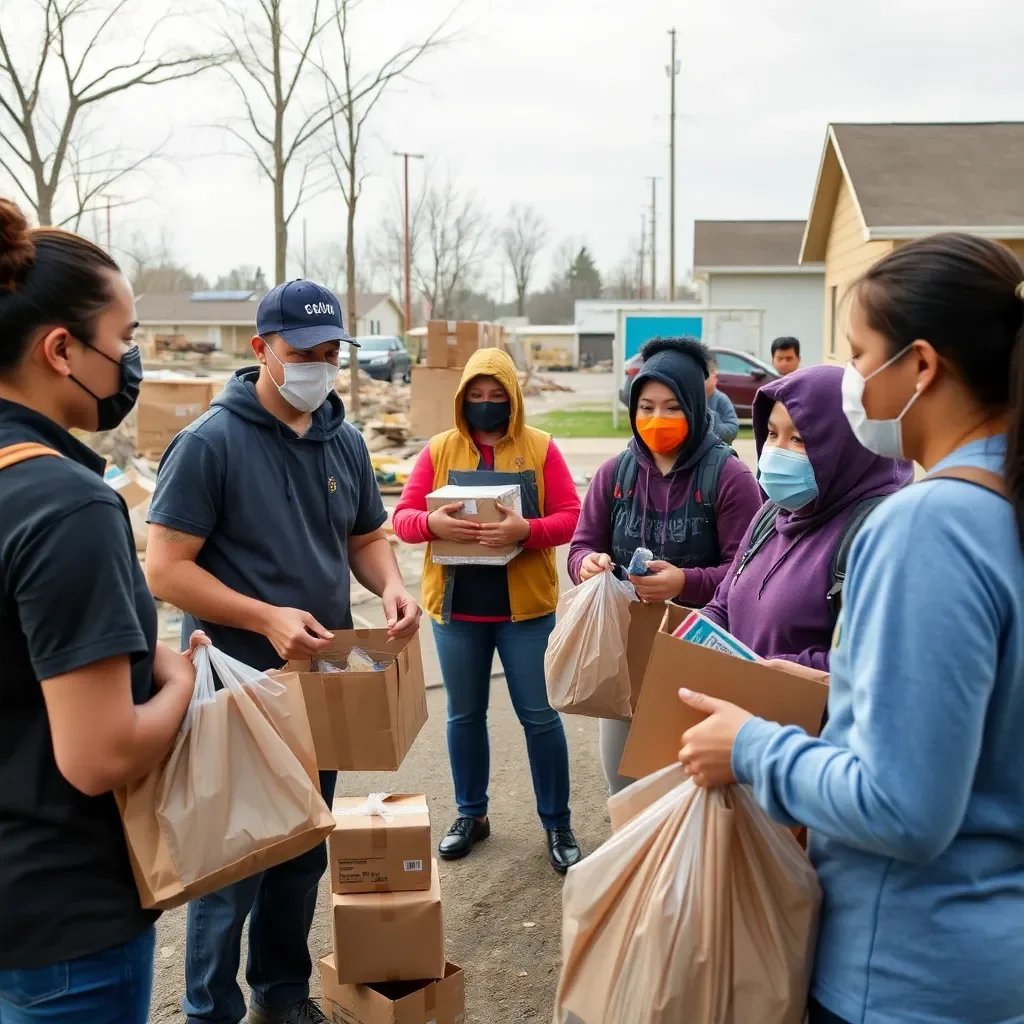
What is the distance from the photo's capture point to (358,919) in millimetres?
3070

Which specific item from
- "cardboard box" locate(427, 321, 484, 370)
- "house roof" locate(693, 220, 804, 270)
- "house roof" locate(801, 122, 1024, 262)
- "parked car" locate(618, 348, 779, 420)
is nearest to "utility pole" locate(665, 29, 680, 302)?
"house roof" locate(693, 220, 804, 270)

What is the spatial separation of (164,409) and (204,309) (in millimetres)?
64694

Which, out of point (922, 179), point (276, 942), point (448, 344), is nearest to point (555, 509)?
point (276, 942)

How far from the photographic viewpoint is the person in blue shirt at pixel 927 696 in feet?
4.67

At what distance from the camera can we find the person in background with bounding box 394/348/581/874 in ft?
13.9

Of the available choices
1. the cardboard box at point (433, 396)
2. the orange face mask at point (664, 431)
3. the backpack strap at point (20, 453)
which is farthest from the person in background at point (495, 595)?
the cardboard box at point (433, 396)

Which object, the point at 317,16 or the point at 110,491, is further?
the point at 317,16

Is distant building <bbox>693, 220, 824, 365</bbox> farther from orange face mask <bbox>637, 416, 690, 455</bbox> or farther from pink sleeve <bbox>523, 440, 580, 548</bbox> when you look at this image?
orange face mask <bbox>637, 416, 690, 455</bbox>

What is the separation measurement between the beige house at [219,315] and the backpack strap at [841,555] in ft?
217

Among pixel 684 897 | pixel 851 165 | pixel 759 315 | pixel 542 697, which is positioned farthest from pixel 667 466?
pixel 759 315

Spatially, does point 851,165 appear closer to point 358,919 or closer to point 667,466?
point 667,466

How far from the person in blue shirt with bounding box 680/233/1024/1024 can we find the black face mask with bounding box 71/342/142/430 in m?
1.22

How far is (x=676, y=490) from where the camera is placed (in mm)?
3811

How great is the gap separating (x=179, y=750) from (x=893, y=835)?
4.08 ft
